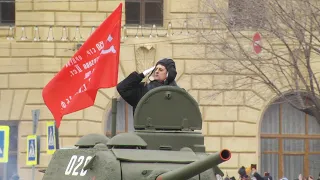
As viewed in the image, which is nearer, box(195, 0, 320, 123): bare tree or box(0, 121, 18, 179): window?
box(195, 0, 320, 123): bare tree

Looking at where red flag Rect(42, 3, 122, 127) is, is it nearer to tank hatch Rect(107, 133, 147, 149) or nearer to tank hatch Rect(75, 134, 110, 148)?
tank hatch Rect(75, 134, 110, 148)

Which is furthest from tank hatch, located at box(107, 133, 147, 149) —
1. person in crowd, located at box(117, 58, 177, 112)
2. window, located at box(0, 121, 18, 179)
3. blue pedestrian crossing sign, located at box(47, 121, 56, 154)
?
window, located at box(0, 121, 18, 179)

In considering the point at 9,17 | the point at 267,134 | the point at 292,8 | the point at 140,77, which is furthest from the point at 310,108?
the point at 140,77

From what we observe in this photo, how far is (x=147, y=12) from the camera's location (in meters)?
33.8

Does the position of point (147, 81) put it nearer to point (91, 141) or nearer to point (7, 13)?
point (91, 141)

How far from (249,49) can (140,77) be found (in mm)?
16402

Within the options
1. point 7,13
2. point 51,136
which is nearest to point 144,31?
point 7,13

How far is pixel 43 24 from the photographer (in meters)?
33.2

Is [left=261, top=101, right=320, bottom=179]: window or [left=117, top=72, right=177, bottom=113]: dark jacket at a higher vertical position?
[left=117, top=72, right=177, bottom=113]: dark jacket

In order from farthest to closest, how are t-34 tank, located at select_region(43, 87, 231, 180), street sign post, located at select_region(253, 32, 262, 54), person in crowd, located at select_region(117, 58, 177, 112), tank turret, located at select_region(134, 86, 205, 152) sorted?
street sign post, located at select_region(253, 32, 262, 54) → person in crowd, located at select_region(117, 58, 177, 112) → tank turret, located at select_region(134, 86, 205, 152) → t-34 tank, located at select_region(43, 87, 231, 180)

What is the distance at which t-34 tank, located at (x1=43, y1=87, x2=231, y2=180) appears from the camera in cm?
1277

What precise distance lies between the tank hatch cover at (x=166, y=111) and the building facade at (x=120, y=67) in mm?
18836

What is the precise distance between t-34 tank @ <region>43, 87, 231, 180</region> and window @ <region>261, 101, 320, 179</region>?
65.2 ft

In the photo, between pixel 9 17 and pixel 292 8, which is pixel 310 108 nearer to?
pixel 292 8
